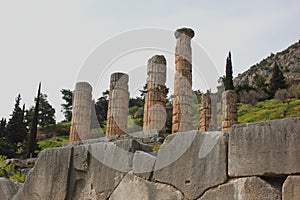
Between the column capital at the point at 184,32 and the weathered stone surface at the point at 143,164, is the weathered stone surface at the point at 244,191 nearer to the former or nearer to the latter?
the weathered stone surface at the point at 143,164

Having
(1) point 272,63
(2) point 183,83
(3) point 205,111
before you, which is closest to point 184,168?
(2) point 183,83

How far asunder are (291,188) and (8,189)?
3.84 metres

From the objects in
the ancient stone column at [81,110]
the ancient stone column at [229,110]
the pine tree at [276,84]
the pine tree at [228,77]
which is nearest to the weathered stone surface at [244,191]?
the ancient stone column at [81,110]

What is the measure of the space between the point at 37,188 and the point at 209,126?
57.9 ft

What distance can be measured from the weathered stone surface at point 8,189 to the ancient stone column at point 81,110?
43.0ft

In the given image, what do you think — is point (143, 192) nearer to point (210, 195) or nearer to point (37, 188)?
point (210, 195)

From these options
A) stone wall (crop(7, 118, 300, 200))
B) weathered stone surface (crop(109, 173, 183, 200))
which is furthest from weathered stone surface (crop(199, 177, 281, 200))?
weathered stone surface (crop(109, 173, 183, 200))

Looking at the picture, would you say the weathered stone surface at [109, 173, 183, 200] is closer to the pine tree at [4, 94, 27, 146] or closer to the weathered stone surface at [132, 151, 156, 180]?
the weathered stone surface at [132, 151, 156, 180]

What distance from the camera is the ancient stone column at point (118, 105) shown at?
59.4 feet

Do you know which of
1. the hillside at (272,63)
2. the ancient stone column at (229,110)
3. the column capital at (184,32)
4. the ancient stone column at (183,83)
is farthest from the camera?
the hillside at (272,63)

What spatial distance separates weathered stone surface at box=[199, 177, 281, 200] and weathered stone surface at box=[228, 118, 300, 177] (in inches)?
2.8

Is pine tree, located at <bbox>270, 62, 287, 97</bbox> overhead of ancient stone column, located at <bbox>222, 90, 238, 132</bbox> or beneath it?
overhead

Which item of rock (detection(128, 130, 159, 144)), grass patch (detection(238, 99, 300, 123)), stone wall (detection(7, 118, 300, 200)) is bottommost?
stone wall (detection(7, 118, 300, 200))

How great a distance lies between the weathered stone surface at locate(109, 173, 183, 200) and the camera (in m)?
4.38
